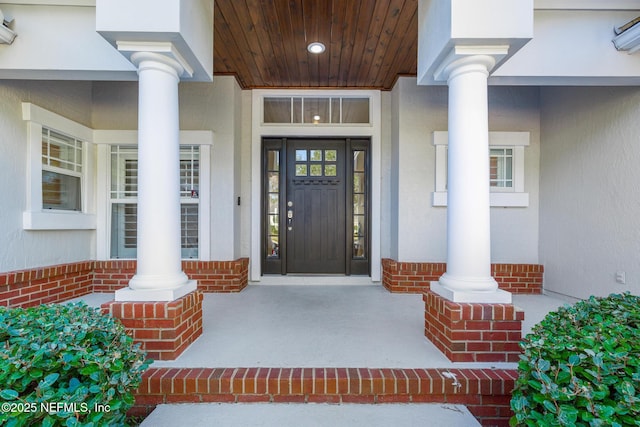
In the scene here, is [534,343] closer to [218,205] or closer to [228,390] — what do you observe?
[228,390]

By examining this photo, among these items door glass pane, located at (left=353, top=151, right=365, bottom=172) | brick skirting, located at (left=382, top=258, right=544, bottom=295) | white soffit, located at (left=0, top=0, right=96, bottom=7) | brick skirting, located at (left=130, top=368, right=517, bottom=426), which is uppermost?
white soffit, located at (left=0, top=0, right=96, bottom=7)

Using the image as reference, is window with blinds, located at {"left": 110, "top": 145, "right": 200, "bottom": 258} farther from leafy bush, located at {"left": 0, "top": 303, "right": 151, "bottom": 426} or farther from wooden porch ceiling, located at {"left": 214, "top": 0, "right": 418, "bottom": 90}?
leafy bush, located at {"left": 0, "top": 303, "right": 151, "bottom": 426}

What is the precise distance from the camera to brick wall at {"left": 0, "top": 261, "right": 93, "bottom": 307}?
118 inches

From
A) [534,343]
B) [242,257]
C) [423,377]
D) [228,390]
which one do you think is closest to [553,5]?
[534,343]

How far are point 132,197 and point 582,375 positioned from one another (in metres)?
4.66

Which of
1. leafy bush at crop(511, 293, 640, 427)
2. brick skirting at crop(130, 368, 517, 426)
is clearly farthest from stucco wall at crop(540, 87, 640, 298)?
brick skirting at crop(130, 368, 517, 426)

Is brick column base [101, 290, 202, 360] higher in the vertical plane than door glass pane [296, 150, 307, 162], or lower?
lower

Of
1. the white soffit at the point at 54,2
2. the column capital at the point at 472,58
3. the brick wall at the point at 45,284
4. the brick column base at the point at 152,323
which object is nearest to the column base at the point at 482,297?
the column capital at the point at 472,58

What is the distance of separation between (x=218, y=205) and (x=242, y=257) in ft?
2.65

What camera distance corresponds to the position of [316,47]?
3.55 meters

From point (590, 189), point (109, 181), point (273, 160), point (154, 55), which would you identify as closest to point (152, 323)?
point (154, 55)

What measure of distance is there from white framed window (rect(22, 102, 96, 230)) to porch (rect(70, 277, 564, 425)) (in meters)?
2.16

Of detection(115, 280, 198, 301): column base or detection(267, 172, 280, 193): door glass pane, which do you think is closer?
detection(115, 280, 198, 301): column base

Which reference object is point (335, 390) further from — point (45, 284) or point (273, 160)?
point (273, 160)
